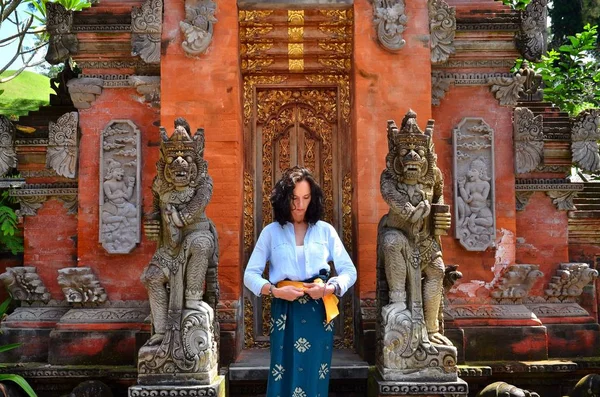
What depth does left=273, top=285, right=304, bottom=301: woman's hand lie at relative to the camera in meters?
4.68

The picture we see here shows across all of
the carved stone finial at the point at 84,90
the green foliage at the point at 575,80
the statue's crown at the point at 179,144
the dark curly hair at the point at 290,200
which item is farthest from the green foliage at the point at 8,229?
the green foliage at the point at 575,80

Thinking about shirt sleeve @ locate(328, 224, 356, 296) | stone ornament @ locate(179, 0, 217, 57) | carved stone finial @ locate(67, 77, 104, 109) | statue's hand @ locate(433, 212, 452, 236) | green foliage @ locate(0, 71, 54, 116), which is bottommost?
shirt sleeve @ locate(328, 224, 356, 296)

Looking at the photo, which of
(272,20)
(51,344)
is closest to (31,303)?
(51,344)

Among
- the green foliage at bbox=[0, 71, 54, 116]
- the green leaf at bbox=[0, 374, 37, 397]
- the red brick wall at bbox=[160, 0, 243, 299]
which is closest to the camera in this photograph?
the green leaf at bbox=[0, 374, 37, 397]

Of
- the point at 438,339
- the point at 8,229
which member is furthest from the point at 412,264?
the point at 8,229

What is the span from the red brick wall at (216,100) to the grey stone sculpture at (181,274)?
122 centimetres

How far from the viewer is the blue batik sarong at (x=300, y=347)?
4.82 meters

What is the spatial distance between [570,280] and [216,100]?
5.05 metres

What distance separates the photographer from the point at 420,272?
5.97 m

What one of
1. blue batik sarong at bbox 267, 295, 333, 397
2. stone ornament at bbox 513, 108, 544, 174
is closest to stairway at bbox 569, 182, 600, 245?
stone ornament at bbox 513, 108, 544, 174

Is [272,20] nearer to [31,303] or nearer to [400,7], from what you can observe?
[400,7]

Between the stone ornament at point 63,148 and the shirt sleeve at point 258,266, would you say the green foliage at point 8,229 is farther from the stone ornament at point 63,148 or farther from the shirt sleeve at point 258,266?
the shirt sleeve at point 258,266

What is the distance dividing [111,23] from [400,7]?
146 inches

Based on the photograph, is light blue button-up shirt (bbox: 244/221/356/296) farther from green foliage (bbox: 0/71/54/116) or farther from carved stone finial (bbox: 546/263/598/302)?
green foliage (bbox: 0/71/54/116)
